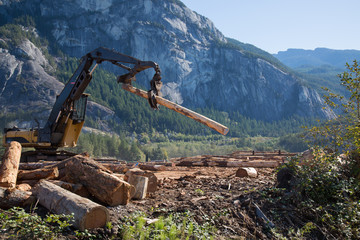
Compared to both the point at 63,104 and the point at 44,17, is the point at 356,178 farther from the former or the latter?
the point at 44,17

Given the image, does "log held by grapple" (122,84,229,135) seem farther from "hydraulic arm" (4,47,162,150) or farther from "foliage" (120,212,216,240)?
"hydraulic arm" (4,47,162,150)

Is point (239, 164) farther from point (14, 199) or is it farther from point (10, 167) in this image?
point (14, 199)

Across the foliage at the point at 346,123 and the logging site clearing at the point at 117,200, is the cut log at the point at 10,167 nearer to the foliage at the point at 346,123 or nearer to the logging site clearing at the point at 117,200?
the logging site clearing at the point at 117,200

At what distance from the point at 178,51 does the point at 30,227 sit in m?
172

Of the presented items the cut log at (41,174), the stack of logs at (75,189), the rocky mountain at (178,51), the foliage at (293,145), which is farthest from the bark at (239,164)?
the rocky mountain at (178,51)

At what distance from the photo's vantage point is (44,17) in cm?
16412

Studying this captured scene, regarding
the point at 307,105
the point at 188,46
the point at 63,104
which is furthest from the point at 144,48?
the point at 63,104

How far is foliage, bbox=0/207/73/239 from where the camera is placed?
188 inches

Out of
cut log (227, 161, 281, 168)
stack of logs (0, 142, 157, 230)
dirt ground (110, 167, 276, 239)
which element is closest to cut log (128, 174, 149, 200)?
stack of logs (0, 142, 157, 230)

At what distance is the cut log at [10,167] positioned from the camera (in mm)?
6816

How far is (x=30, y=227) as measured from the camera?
16.1ft

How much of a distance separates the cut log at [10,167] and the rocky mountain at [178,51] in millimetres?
154730

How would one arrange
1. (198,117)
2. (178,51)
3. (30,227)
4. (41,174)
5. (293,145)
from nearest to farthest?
(30,227) < (41,174) < (198,117) < (293,145) < (178,51)

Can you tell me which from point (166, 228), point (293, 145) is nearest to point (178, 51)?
point (293, 145)
